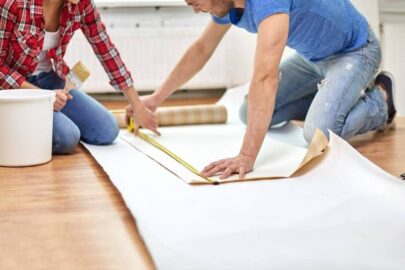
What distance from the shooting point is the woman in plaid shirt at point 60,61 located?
234 centimetres

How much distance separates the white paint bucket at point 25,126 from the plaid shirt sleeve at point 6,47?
0.08m

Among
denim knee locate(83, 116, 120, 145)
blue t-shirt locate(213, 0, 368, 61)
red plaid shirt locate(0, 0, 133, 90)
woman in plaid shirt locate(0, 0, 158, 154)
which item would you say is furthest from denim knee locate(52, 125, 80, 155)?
blue t-shirt locate(213, 0, 368, 61)

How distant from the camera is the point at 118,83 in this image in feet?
8.80

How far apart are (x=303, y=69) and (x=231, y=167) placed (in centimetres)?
98

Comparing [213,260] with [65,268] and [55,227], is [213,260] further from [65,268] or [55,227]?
[55,227]

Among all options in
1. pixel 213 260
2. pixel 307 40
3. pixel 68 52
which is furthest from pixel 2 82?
pixel 68 52

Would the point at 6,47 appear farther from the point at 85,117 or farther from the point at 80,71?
the point at 85,117

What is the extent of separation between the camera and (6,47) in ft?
7.80

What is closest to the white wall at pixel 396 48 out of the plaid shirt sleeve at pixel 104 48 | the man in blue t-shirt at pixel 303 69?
the man in blue t-shirt at pixel 303 69

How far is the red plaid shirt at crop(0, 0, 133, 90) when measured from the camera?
232cm

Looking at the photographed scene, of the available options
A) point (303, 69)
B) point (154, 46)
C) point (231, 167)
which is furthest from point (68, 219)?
point (154, 46)

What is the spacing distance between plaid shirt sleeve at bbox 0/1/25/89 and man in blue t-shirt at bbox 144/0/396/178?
58cm

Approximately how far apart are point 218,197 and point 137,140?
36.3 inches

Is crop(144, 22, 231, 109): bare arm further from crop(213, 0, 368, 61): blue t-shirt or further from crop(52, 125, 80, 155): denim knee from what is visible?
crop(52, 125, 80, 155): denim knee
